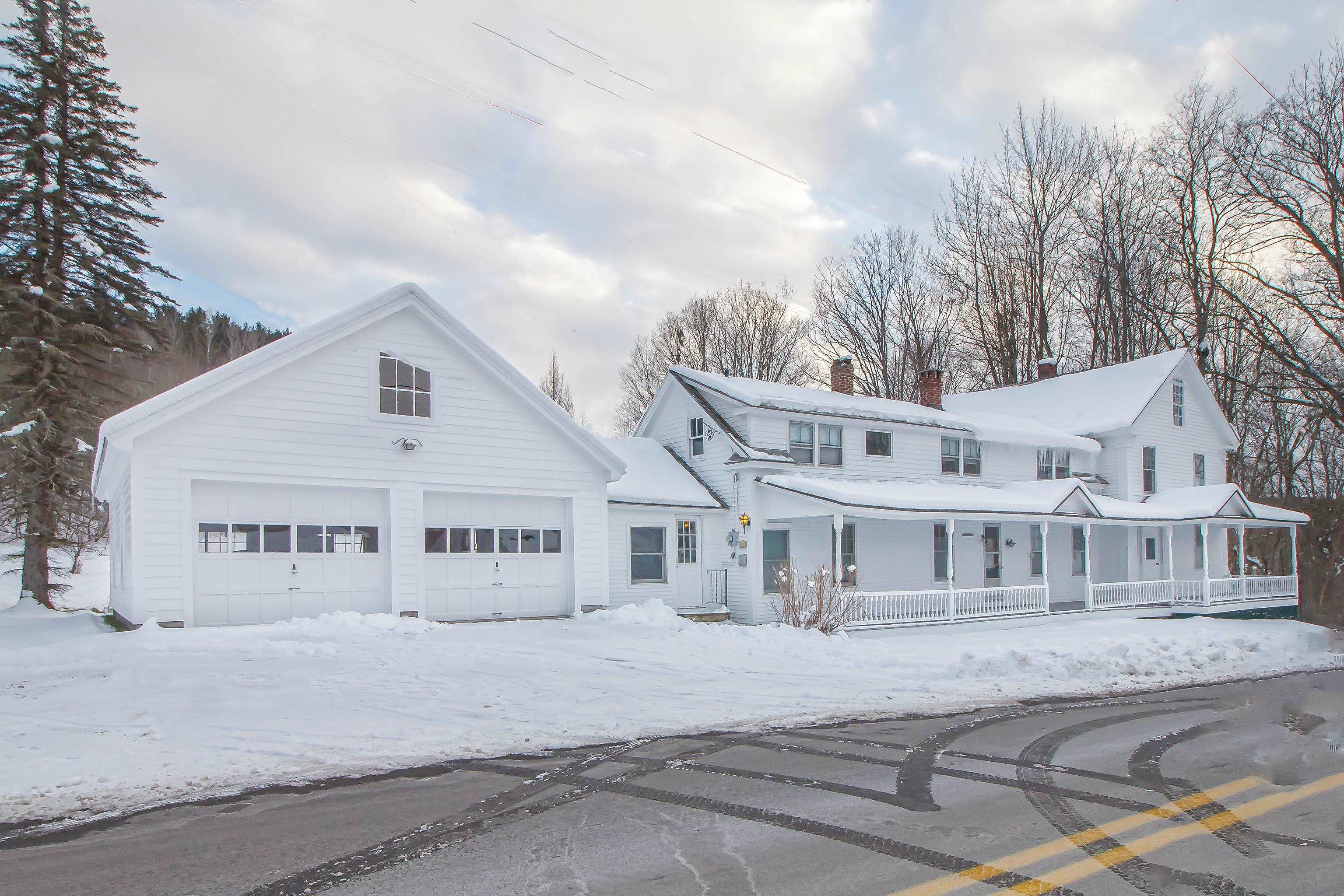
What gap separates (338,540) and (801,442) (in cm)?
1210

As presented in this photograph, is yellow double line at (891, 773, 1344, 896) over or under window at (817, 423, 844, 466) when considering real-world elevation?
under

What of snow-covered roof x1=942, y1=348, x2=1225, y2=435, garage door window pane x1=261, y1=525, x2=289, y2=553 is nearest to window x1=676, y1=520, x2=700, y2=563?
garage door window pane x1=261, y1=525, x2=289, y2=553

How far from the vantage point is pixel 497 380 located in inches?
697

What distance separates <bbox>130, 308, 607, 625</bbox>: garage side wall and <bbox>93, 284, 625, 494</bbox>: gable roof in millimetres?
156

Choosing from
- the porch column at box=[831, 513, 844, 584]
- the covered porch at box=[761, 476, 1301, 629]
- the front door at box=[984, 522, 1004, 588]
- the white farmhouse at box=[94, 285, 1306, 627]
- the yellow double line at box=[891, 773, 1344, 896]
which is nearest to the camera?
the yellow double line at box=[891, 773, 1344, 896]

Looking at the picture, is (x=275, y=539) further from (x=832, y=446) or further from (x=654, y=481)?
(x=832, y=446)

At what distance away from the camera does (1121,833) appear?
5520mm

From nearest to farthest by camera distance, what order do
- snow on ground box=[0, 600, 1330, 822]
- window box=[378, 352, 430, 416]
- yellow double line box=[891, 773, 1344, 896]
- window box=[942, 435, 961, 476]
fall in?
yellow double line box=[891, 773, 1344, 896]
snow on ground box=[0, 600, 1330, 822]
window box=[378, 352, 430, 416]
window box=[942, 435, 961, 476]

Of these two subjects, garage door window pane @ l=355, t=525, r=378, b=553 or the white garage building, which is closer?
the white garage building

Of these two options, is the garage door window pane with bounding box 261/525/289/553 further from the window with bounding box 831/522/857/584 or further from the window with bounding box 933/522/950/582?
the window with bounding box 933/522/950/582

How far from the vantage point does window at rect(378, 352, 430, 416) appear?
16469 millimetres

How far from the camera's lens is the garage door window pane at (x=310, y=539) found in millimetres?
15602

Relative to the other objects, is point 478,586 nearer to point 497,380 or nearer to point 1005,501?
point 497,380

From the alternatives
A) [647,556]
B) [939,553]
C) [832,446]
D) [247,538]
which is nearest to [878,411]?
[832,446]
